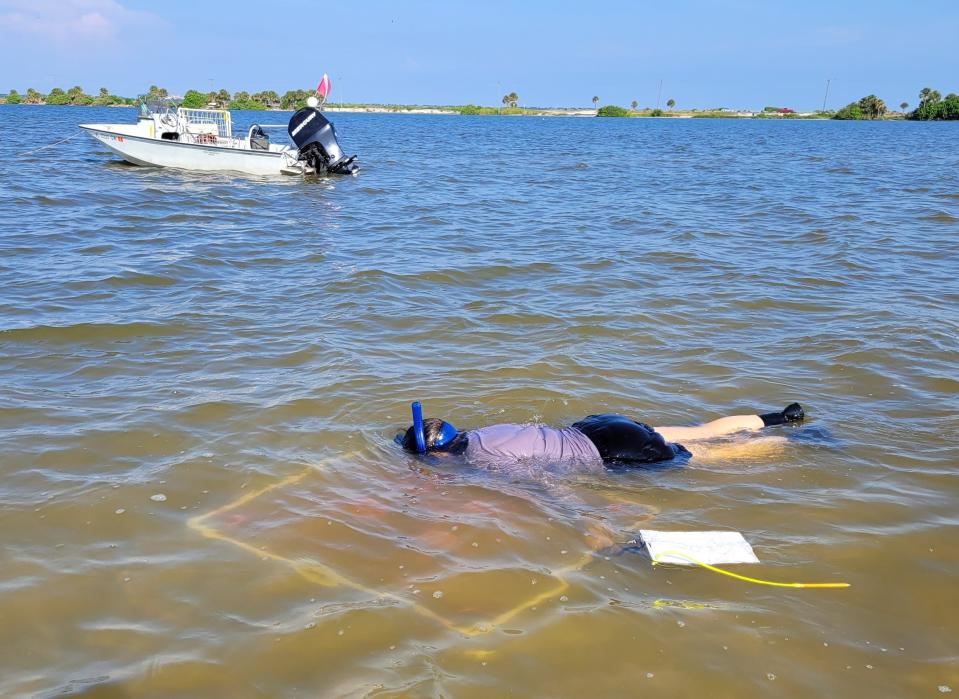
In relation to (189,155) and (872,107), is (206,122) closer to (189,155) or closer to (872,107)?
(189,155)

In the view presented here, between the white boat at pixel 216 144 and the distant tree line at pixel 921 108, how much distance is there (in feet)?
333

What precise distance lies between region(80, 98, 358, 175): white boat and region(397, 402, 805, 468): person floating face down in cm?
1791

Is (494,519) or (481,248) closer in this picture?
(494,519)

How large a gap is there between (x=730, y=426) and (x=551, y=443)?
4.54 ft

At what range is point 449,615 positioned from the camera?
3234 mm

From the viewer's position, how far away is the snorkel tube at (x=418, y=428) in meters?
4.70

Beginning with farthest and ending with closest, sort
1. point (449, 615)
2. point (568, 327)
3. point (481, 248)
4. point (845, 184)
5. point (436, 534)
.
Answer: point (845, 184), point (481, 248), point (568, 327), point (436, 534), point (449, 615)

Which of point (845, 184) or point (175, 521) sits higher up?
point (845, 184)

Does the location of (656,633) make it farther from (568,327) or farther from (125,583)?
(568,327)

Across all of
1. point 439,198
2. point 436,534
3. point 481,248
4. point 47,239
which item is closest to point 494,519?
point 436,534

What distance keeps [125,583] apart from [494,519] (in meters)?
1.89

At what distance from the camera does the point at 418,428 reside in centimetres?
472

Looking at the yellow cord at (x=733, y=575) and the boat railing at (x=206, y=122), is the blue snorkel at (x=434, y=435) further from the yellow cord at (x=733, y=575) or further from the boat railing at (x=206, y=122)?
the boat railing at (x=206, y=122)

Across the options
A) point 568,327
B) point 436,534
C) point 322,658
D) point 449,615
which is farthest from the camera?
point 568,327
